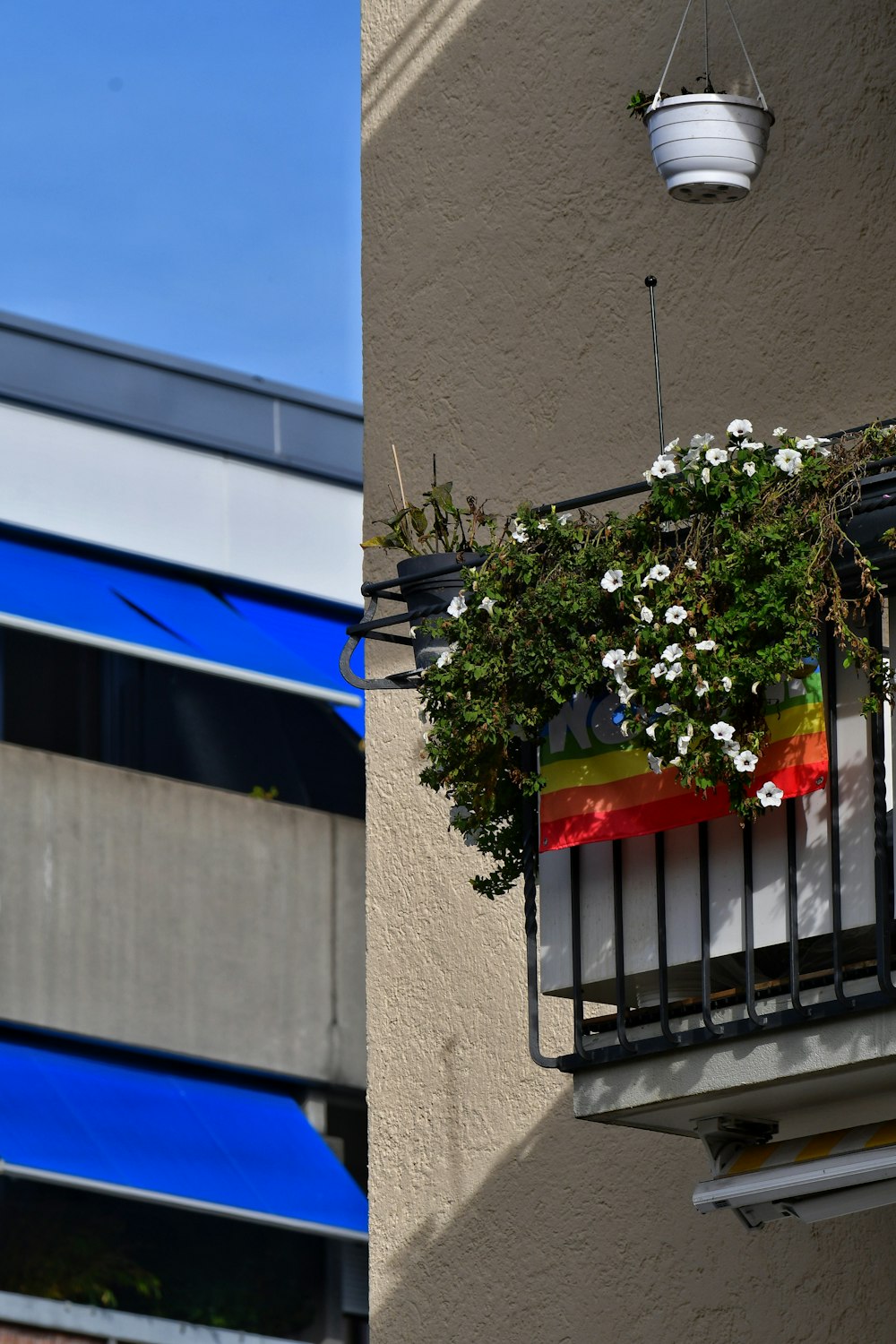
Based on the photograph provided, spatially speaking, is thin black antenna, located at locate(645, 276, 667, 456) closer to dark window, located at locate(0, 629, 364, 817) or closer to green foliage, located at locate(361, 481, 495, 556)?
green foliage, located at locate(361, 481, 495, 556)

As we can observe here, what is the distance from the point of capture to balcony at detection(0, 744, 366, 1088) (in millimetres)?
20766

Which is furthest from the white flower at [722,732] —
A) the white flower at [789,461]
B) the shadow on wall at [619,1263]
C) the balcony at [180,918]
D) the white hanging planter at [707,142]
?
the balcony at [180,918]

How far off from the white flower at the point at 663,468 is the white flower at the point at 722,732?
27.2 inches

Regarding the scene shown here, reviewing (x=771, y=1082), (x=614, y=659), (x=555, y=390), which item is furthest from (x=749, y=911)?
(x=555, y=390)

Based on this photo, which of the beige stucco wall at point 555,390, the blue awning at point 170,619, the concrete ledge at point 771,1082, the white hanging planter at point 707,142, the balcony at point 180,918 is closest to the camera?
the concrete ledge at point 771,1082

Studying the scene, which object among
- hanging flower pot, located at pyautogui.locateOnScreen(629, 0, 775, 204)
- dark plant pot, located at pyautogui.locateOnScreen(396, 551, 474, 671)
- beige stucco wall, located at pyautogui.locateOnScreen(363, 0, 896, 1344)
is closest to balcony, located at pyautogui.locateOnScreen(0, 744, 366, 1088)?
beige stucco wall, located at pyautogui.locateOnScreen(363, 0, 896, 1344)

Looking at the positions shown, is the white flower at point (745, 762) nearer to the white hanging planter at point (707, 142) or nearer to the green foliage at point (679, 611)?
the green foliage at point (679, 611)

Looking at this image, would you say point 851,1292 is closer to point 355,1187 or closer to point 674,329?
point 674,329

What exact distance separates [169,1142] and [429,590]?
1459 cm

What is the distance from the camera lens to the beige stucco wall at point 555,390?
8039 mm

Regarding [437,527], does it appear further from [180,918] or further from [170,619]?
[170,619]

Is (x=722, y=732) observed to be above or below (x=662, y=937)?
above

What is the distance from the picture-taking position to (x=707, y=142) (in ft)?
26.9

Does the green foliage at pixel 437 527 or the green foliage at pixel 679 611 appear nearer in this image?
the green foliage at pixel 679 611
